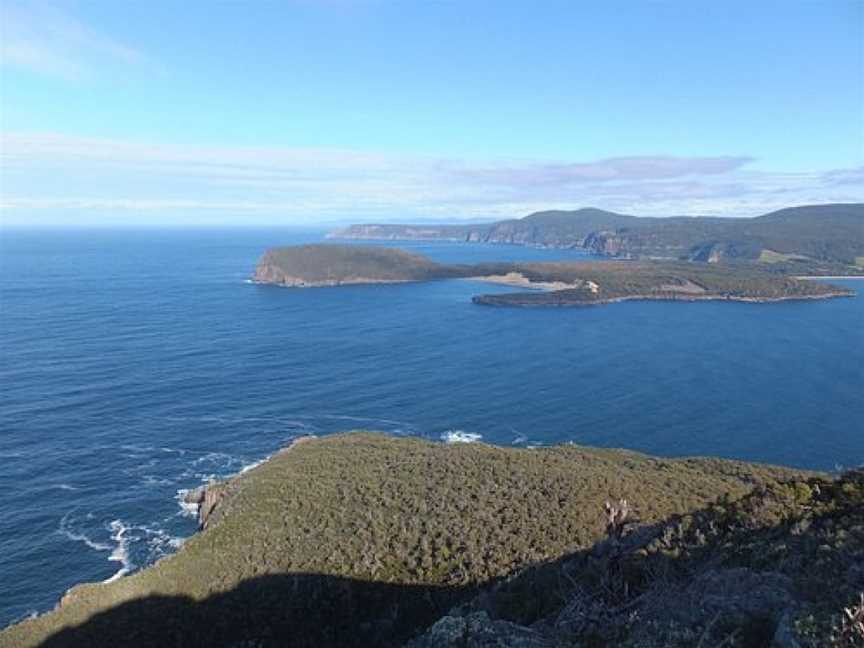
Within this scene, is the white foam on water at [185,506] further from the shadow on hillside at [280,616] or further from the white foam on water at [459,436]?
the white foam on water at [459,436]

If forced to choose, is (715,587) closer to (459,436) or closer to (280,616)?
(280,616)

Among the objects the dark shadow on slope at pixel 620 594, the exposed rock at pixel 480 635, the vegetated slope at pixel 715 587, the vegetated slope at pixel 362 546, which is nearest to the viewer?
the vegetated slope at pixel 715 587

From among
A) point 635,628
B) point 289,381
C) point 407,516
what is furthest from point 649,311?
point 635,628

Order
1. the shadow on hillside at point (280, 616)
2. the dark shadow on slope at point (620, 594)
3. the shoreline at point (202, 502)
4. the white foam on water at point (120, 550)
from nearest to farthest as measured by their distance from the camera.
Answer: the dark shadow on slope at point (620, 594) → the shadow on hillside at point (280, 616) → the shoreline at point (202, 502) → the white foam on water at point (120, 550)

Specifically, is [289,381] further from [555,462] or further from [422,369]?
[555,462]

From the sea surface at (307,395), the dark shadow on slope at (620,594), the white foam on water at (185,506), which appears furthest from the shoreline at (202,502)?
the dark shadow on slope at (620,594)

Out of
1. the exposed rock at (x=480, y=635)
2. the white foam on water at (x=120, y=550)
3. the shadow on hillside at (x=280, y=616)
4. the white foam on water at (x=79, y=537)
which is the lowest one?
the white foam on water at (x=120, y=550)

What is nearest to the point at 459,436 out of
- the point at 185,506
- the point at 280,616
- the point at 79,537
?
the point at 185,506
